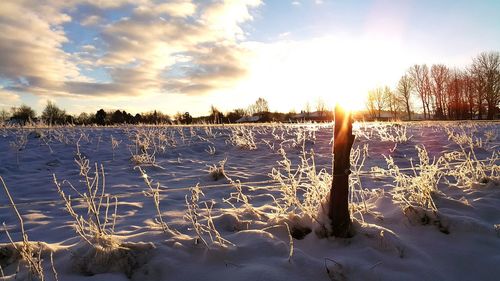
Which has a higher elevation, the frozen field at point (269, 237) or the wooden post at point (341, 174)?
the wooden post at point (341, 174)

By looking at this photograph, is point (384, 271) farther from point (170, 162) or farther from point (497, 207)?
point (170, 162)

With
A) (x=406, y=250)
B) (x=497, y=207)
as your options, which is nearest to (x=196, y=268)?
(x=406, y=250)

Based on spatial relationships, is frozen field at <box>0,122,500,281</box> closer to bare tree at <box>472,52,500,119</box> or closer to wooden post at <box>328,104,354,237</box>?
wooden post at <box>328,104,354,237</box>

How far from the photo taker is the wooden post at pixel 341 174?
331 centimetres

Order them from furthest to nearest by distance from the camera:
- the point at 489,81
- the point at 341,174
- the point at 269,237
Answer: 1. the point at 489,81
2. the point at 269,237
3. the point at 341,174

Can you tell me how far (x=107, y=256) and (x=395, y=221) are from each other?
8.78 ft

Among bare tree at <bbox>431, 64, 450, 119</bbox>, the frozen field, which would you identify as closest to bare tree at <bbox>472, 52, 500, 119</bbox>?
bare tree at <bbox>431, 64, 450, 119</bbox>

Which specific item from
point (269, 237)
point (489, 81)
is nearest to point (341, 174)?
point (269, 237)

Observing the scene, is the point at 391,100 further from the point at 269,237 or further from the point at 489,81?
the point at 269,237

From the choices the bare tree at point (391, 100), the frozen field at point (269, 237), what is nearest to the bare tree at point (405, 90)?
the bare tree at point (391, 100)

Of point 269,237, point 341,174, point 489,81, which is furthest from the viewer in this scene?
point 489,81

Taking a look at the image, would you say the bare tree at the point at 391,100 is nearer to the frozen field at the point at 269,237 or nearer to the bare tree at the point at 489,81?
the bare tree at the point at 489,81

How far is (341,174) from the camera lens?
334cm

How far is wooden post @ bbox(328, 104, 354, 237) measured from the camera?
3.31 meters
